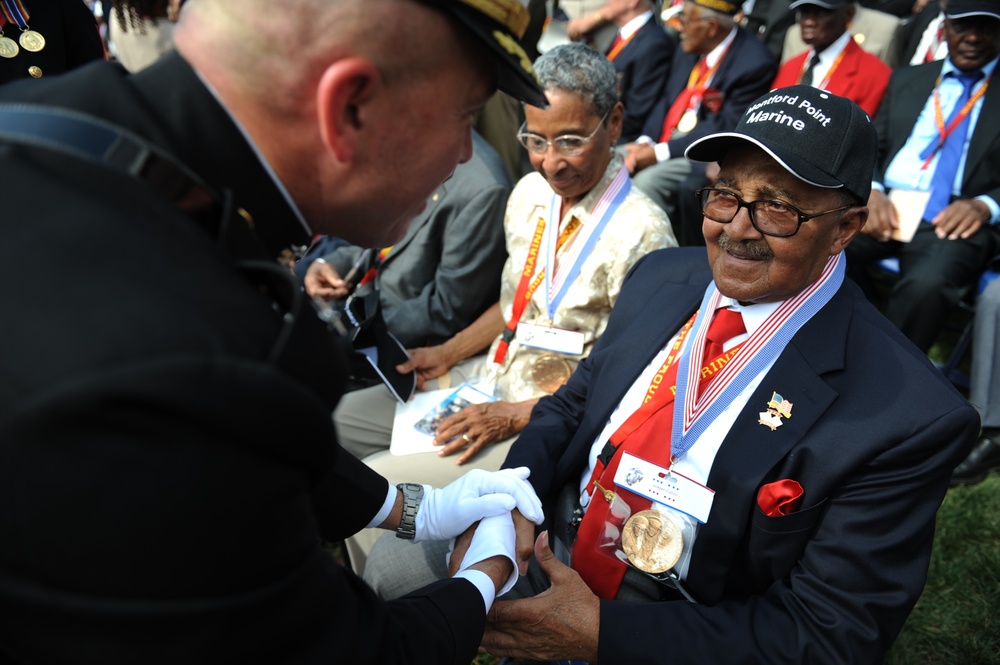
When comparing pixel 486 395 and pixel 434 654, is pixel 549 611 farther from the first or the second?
pixel 486 395

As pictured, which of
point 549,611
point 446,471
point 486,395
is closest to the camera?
point 549,611

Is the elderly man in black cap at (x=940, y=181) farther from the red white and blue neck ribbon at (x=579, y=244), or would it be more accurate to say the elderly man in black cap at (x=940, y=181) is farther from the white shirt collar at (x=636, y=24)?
the white shirt collar at (x=636, y=24)

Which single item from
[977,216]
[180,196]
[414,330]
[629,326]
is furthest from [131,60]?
[977,216]

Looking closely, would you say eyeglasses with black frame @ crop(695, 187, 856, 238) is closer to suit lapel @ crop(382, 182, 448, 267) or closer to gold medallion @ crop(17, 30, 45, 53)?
suit lapel @ crop(382, 182, 448, 267)

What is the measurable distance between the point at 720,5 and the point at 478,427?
15.1 feet

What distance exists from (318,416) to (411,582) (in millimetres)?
1591

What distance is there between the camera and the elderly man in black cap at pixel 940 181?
4.11m

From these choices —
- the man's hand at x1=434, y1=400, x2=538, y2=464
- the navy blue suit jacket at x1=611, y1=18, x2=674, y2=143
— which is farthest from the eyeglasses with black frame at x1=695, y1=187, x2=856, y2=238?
the navy blue suit jacket at x1=611, y1=18, x2=674, y2=143

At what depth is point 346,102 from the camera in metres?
1.06

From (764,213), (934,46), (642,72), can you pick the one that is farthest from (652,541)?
(934,46)

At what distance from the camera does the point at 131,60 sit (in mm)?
5770

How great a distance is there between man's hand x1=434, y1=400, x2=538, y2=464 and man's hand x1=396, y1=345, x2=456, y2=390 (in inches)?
19.1

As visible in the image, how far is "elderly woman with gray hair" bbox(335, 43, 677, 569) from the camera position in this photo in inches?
116

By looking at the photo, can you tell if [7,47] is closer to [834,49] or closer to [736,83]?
[736,83]
